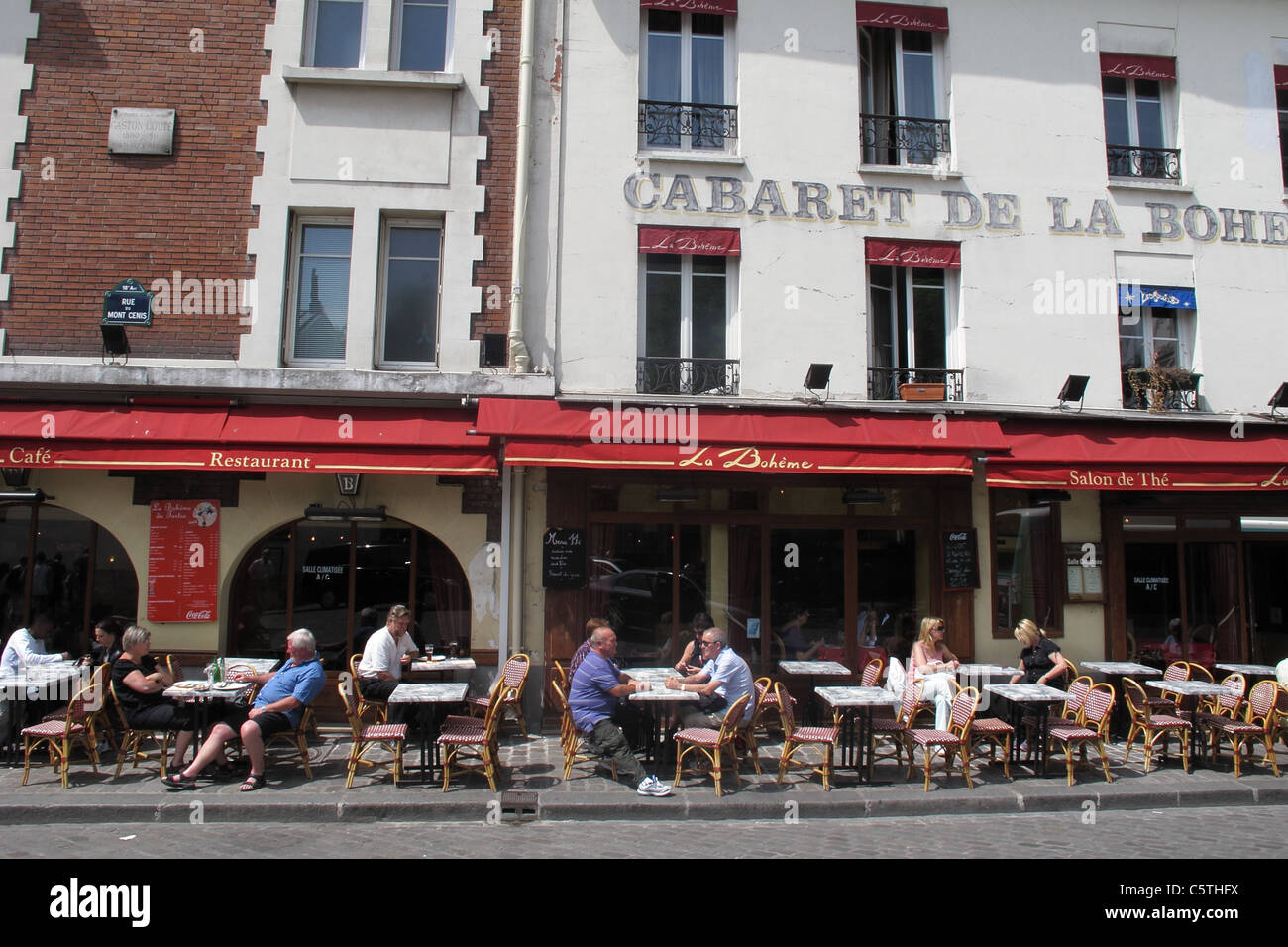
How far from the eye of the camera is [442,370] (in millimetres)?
9406

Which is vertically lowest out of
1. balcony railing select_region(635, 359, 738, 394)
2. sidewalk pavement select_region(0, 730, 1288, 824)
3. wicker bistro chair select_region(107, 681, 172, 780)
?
sidewalk pavement select_region(0, 730, 1288, 824)

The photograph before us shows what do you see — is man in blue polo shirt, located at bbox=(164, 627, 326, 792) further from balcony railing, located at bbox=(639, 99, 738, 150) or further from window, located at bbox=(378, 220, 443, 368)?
balcony railing, located at bbox=(639, 99, 738, 150)

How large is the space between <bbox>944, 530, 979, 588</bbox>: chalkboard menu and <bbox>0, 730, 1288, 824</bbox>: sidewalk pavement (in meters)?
2.33

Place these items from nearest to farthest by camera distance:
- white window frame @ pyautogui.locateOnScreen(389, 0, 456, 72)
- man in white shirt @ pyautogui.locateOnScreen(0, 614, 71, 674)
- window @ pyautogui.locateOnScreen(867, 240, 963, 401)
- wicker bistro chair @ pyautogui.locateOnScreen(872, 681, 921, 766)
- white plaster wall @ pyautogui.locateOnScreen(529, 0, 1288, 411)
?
wicker bistro chair @ pyautogui.locateOnScreen(872, 681, 921, 766) → man in white shirt @ pyautogui.locateOnScreen(0, 614, 71, 674) → white plaster wall @ pyautogui.locateOnScreen(529, 0, 1288, 411) → white window frame @ pyautogui.locateOnScreen(389, 0, 456, 72) → window @ pyautogui.locateOnScreen(867, 240, 963, 401)

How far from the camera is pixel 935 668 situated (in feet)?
27.7

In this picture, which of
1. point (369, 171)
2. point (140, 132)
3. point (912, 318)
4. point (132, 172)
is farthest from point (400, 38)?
point (912, 318)

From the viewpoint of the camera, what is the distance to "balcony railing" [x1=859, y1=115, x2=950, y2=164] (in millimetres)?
10336

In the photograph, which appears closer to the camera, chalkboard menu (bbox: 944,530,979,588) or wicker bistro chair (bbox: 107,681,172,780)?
wicker bistro chair (bbox: 107,681,172,780)

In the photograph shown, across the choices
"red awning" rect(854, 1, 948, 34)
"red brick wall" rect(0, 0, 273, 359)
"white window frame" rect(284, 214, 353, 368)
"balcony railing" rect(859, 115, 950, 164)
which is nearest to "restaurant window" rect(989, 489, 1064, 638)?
"balcony railing" rect(859, 115, 950, 164)

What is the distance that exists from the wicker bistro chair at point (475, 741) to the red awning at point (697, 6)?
795cm

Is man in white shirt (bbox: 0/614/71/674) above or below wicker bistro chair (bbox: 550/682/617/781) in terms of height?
above

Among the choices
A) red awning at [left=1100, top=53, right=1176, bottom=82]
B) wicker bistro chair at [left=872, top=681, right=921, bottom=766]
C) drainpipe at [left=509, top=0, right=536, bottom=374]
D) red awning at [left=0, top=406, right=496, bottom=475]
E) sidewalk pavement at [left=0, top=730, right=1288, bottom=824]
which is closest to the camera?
sidewalk pavement at [left=0, top=730, right=1288, bottom=824]

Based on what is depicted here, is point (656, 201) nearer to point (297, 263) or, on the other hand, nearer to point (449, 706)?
point (297, 263)

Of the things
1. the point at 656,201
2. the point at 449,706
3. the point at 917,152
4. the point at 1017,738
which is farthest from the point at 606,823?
the point at 917,152
